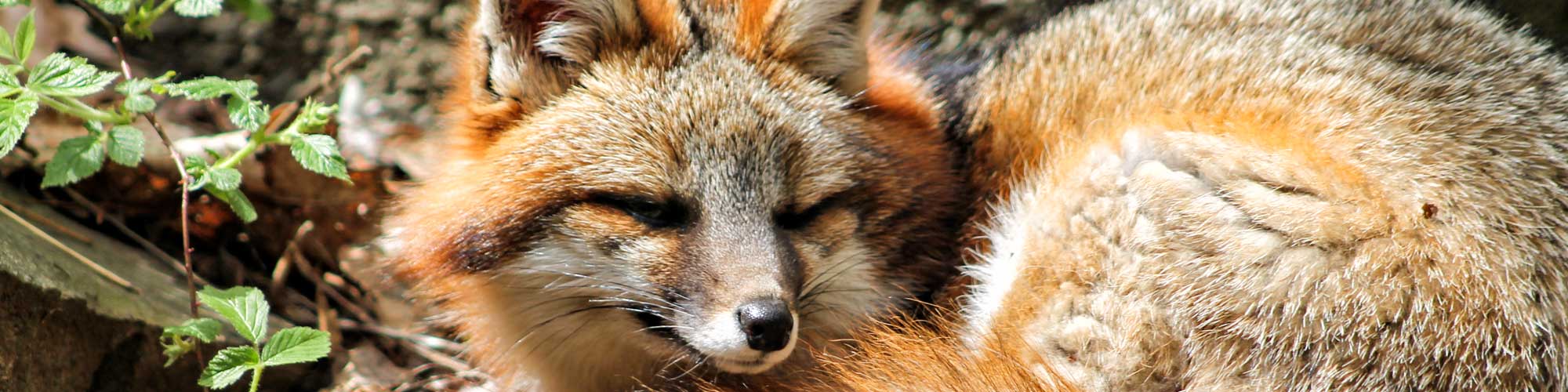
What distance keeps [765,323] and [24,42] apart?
2.19 m

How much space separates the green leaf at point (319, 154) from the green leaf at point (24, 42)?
72 centimetres

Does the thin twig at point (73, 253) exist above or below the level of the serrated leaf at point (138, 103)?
below

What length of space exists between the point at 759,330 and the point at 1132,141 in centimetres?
121

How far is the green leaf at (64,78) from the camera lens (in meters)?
2.98

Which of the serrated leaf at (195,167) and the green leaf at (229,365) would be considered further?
the serrated leaf at (195,167)

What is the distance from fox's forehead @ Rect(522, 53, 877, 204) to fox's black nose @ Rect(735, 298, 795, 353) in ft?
1.23

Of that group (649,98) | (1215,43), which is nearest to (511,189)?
(649,98)

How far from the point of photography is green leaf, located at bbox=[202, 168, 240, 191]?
3.20 meters

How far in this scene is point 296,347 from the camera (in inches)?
120

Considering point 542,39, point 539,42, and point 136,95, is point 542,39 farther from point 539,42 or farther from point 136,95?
point 136,95

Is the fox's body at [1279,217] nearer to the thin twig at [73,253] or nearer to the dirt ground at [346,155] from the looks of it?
the dirt ground at [346,155]

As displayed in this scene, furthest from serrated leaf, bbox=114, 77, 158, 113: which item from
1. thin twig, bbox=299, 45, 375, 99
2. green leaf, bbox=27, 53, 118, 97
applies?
thin twig, bbox=299, 45, 375, 99

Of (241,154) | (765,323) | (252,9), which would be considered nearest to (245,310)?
(241,154)

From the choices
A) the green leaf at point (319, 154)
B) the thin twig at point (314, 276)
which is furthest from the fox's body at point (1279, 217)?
the thin twig at point (314, 276)
